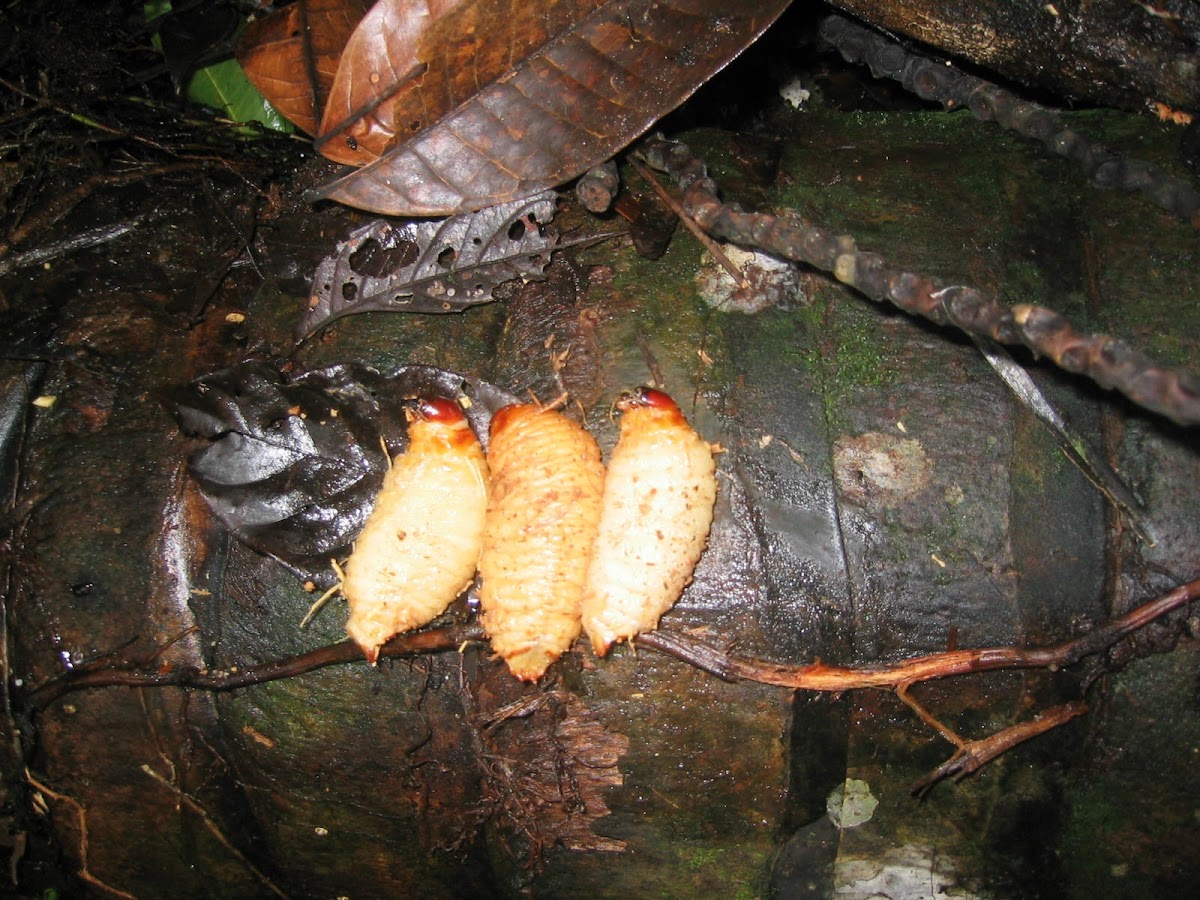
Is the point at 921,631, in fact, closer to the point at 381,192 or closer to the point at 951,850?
the point at 951,850

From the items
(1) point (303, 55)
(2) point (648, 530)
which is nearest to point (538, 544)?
(2) point (648, 530)

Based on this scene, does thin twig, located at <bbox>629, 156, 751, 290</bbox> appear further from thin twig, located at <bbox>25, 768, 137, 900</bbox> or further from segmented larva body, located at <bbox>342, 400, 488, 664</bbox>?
thin twig, located at <bbox>25, 768, 137, 900</bbox>

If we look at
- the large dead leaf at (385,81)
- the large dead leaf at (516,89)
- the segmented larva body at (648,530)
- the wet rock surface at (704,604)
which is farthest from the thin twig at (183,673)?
the large dead leaf at (385,81)

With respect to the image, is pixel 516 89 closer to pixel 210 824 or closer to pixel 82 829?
pixel 210 824

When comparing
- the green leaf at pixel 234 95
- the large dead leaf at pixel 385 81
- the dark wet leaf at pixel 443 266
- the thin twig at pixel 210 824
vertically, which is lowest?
the thin twig at pixel 210 824

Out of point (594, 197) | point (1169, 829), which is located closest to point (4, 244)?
point (594, 197)

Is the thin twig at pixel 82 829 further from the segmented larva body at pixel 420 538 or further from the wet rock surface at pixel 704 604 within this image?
the segmented larva body at pixel 420 538
